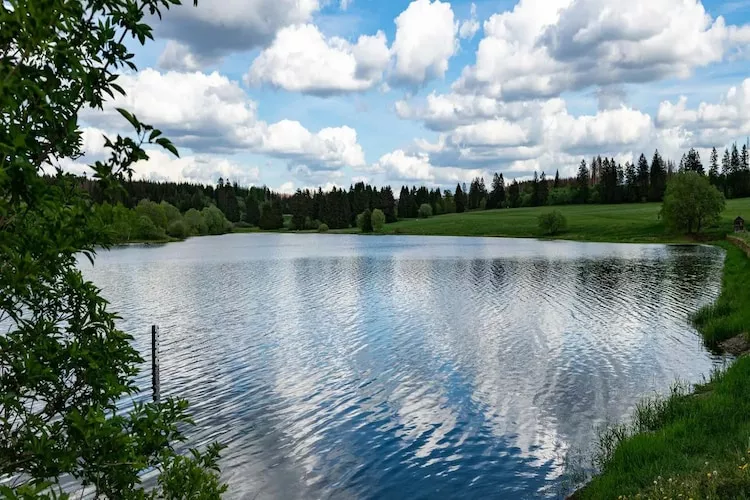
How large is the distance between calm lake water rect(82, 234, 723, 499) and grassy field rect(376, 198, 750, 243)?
7494 cm

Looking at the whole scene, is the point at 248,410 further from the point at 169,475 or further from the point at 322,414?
the point at 169,475

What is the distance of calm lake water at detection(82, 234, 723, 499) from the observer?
49.1 ft

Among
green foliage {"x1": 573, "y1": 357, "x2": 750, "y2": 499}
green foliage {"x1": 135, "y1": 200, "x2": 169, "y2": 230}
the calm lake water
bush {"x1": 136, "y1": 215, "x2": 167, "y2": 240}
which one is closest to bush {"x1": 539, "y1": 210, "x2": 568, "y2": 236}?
the calm lake water

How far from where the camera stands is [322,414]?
19.1m

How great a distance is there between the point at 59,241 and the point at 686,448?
560 inches

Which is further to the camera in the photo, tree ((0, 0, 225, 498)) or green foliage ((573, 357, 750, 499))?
green foliage ((573, 357, 750, 499))

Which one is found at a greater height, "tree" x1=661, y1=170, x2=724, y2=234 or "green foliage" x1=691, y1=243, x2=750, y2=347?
"tree" x1=661, y1=170, x2=724, y2=234

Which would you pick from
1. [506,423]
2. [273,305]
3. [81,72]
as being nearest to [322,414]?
[506,423]

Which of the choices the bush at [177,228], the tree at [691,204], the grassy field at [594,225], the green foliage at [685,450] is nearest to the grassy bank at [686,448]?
the green foliage at [685,450]

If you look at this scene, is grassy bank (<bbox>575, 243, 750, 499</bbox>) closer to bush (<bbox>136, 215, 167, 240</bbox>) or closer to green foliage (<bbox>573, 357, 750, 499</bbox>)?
green foliage (<bbox>573, 357, 750, 499</bbox>)

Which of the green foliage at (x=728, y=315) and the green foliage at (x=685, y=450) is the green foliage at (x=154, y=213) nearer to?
the green foliage at (x=728, y=315)

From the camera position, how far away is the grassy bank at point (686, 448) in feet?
31.7

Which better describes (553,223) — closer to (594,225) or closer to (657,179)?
(594,225)

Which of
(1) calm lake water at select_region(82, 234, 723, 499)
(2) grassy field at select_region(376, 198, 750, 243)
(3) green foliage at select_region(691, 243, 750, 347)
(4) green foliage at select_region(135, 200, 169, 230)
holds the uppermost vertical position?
(4) green foliage at select_region(135, 200, 169, 230)
